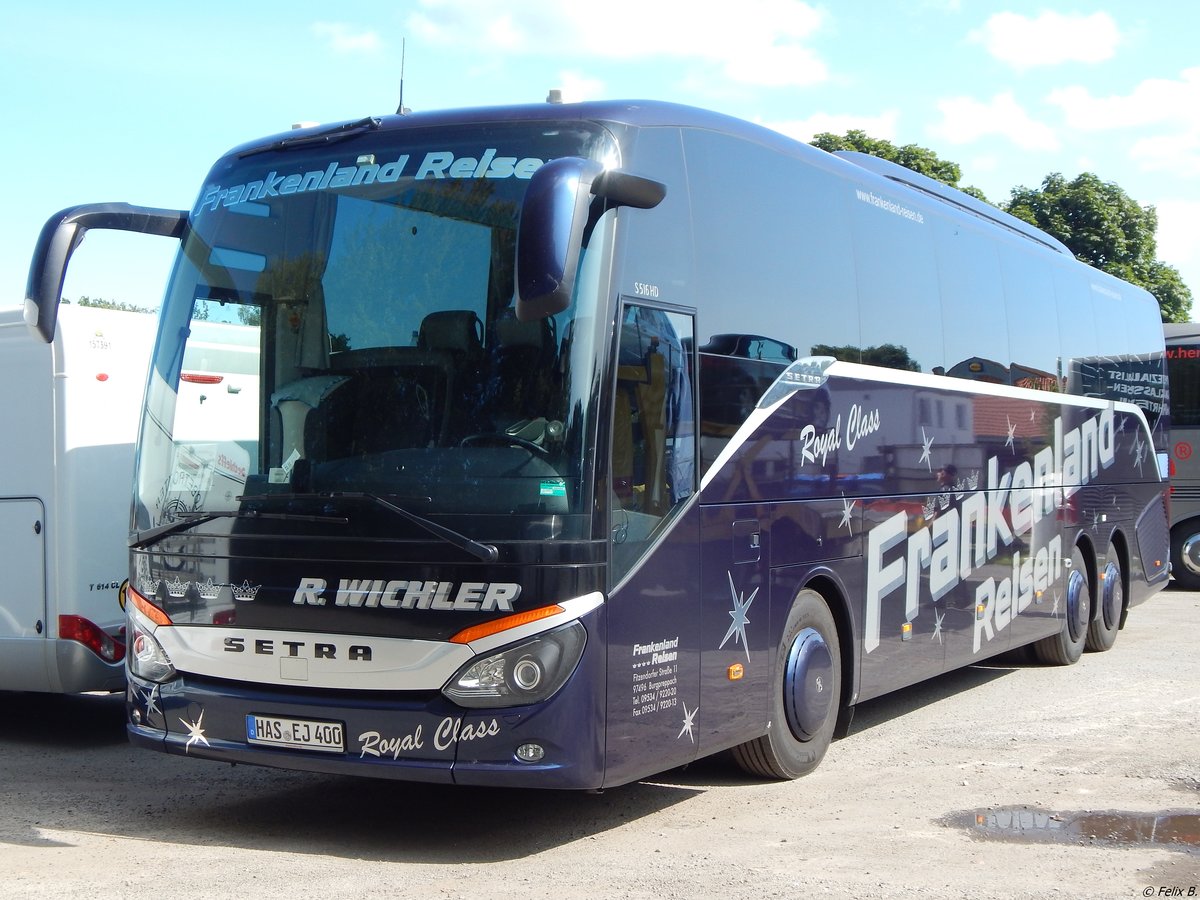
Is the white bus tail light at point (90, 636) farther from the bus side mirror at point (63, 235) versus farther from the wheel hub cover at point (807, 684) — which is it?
the wheel hub cover at point (807, 684)

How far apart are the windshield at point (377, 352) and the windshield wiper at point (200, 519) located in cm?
2

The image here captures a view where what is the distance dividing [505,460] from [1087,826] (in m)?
3.43

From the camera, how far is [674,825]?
23.0ft

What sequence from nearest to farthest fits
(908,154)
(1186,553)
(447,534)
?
(447,534) < (1186,553) < (908,154)

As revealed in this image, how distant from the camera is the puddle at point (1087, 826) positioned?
6.68 m

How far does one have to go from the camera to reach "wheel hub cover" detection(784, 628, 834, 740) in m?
7.84

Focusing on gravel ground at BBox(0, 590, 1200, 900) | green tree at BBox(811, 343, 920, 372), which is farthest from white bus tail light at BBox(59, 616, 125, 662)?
Result: green tree at BBox(811, 343, 920, 372)

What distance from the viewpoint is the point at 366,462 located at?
6.32 m

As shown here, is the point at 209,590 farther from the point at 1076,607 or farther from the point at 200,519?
the point at 1076,607

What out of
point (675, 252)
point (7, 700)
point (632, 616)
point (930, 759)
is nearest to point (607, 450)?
point (632, 616)

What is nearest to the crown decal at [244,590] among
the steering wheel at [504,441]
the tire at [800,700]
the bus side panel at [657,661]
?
the steering wheel at [504,441]

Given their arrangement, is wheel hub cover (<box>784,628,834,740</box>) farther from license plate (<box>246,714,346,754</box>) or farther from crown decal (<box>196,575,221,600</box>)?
crown decal (<box>196,575,221,600</box>)

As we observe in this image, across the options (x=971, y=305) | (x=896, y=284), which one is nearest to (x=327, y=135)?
(x=896, y=284)

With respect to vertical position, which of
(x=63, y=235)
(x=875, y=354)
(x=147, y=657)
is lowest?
(x=147, y=657)
